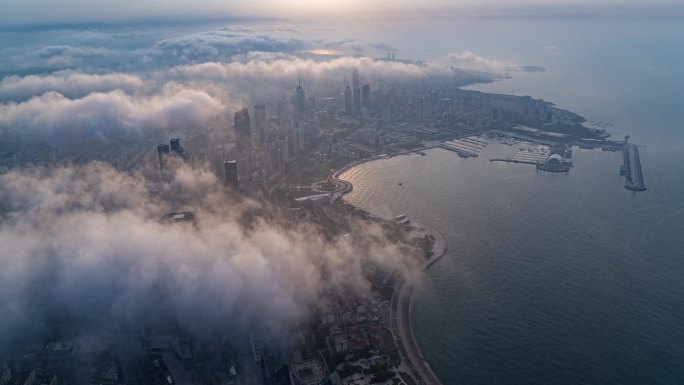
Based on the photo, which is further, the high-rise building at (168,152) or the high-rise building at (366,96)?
the high-rise building at (366,96)

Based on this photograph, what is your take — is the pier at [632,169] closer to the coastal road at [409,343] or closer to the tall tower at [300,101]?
the coastal road at [409,343]

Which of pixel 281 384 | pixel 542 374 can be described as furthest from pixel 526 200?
pixel 281 384

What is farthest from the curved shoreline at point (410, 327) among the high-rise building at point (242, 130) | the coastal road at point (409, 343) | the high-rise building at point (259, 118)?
the high-rise building at point (259, 118)

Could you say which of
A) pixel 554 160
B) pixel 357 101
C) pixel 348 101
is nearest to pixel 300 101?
pixel 348 101

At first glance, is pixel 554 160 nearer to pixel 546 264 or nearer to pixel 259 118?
pixel 546 264

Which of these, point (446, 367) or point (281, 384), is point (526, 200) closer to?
point (446, 367)

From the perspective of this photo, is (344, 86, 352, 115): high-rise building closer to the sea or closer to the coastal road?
the sea

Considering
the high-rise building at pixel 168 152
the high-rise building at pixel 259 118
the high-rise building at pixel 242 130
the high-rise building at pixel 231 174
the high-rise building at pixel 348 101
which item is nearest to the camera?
the high-rise building at pixel 231 174
